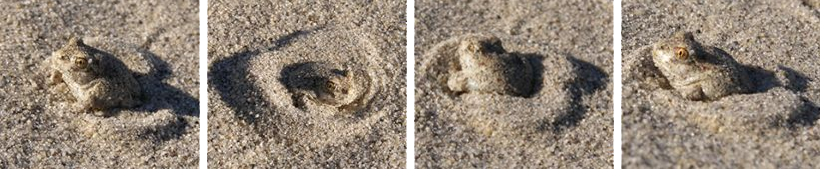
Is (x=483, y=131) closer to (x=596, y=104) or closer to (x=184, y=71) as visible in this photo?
(x=596, y=104)

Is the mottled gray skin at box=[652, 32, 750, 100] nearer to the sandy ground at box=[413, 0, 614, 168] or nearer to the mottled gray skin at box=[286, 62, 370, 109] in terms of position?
the sandy ground at box=[413, 0, 614, 168]

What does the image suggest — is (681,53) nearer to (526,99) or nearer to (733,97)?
(733,97)

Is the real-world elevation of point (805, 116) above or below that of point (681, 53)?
below

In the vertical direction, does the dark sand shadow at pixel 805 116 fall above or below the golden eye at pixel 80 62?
below

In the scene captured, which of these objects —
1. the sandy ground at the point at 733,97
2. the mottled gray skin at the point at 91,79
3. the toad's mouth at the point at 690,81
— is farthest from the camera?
the toad's mouth at the point at 690,81

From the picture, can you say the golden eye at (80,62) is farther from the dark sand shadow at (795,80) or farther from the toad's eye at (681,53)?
the dark sand shadow at (795,80)

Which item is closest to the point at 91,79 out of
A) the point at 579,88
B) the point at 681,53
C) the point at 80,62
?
the point at 80,62

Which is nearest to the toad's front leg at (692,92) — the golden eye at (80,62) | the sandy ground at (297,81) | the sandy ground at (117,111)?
the sandy ground at (297,81)
